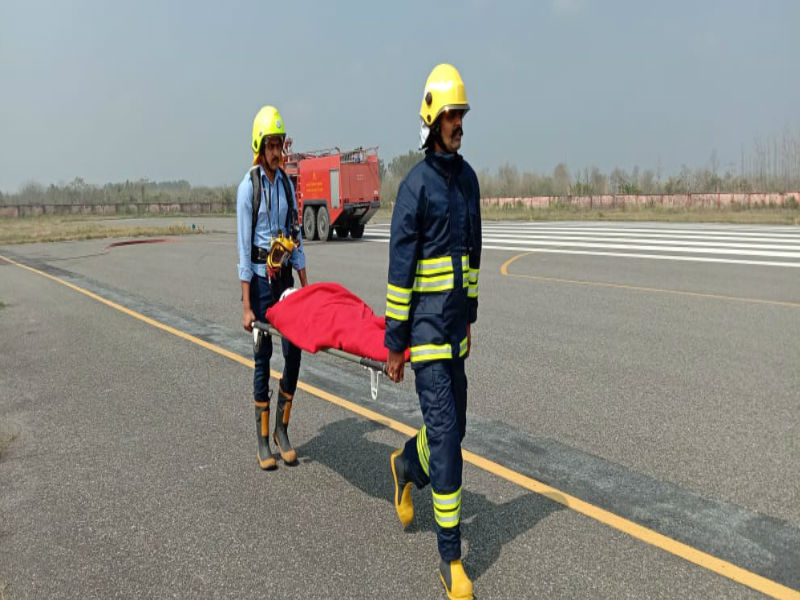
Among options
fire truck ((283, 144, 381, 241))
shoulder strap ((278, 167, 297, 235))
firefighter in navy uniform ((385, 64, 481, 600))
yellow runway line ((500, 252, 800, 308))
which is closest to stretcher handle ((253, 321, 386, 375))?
firefighter in navy uniform ((385, 64, 481, 600))

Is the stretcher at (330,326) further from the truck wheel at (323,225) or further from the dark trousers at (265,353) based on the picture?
the truck wheel at (323,225)

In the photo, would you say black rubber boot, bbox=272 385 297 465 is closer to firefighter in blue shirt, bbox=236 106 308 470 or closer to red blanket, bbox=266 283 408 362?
firefighter in blue shirt, bbox=236 106 308 470

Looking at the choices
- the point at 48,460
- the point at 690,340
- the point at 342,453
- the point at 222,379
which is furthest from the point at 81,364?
the point at 690,340

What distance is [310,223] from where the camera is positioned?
2475 centimetres

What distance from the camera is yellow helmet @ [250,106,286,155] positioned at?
425 centimetres

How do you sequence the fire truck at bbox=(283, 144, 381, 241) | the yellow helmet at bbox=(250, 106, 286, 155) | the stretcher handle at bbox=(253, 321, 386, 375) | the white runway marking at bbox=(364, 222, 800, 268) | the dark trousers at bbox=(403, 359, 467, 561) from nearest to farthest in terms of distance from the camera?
Answer: 1. the dark trousers at bbox=(403, 359, 467, 561)
2. the stretcher handle at bbox=(253, 321, 386, 375)
3. the yellow helmet at bbox=(250, 106, 286, 155)
4. the white runway marking at bbox=(364, 222, 800, 268)
5. the fire truck at bbox=(283, 144, 381, 241)

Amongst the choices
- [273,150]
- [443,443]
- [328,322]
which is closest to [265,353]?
[328,322]

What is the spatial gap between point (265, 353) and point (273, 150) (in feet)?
4.42

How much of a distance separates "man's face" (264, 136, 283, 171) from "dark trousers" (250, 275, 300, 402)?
0.76 metres

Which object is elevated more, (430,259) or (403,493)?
(430,259)

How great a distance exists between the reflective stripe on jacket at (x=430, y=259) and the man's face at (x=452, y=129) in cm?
5

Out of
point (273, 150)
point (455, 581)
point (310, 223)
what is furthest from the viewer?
point (310, 223)

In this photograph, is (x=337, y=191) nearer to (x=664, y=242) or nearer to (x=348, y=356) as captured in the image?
(x=664, y=242)

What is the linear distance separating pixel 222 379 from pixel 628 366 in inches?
157
